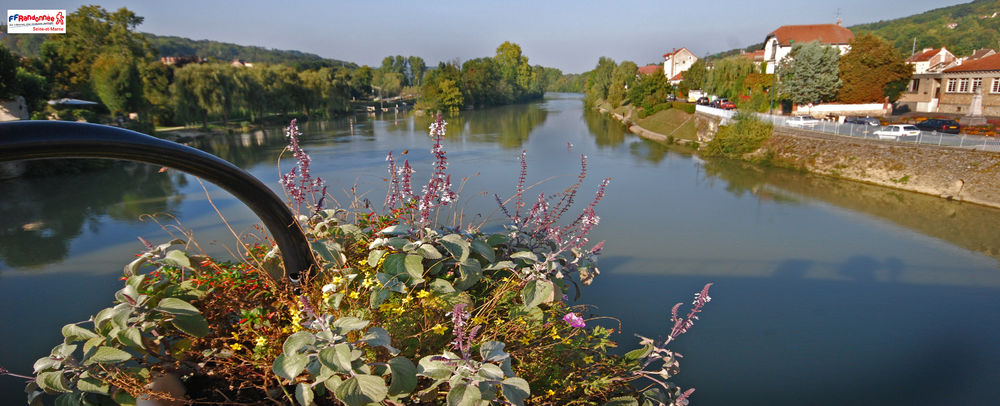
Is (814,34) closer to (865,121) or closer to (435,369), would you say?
(865,121)

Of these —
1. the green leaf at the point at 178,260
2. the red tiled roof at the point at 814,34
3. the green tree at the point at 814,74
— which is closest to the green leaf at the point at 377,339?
the green leaf at the point at 178,260

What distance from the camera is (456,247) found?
1.75 meters

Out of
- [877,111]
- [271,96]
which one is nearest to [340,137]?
[271,96]

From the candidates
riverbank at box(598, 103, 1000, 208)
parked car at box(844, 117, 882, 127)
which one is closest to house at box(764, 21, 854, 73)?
parked car at box(844, 117, 882, 127)

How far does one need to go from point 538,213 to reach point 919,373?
5.43 meters

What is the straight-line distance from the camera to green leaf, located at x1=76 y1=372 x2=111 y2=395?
1247mm

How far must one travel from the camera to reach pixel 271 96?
31375 millimetres

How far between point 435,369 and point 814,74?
2924cm

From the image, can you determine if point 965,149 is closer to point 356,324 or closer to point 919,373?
point 919,373

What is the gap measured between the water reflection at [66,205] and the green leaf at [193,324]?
9067 millimetres

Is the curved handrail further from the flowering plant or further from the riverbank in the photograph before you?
the riverbank

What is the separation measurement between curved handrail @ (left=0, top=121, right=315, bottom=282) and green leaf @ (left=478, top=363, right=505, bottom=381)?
2.75 feet

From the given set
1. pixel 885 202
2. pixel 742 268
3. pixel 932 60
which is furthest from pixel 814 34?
pixel 742 268

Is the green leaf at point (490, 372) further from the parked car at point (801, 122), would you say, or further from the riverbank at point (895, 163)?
the parked car at point (801, 122)
